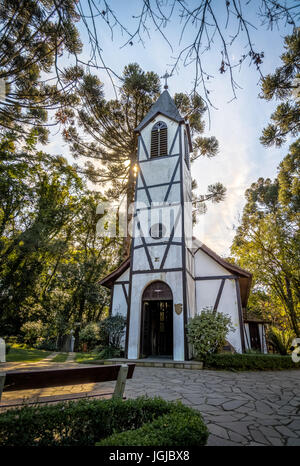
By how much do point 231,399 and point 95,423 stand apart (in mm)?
3023

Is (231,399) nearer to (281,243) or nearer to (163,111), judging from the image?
(281,243)

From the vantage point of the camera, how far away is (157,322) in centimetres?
1215

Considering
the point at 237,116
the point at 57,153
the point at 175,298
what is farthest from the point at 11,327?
the point at 237,116

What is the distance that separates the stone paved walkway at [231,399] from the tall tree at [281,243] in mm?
8785

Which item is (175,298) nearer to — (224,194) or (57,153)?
(224,194)

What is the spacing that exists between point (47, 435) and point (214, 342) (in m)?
7.53

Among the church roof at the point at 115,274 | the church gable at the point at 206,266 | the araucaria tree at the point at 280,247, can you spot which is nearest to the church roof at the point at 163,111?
the church gable at the point at 206,266

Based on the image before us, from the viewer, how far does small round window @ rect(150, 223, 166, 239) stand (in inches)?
437

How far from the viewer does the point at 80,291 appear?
17.3 meters

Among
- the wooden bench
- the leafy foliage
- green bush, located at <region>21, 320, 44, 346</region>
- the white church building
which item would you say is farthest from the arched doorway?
green bush, located at <region>21, 320, 44, 346</region>

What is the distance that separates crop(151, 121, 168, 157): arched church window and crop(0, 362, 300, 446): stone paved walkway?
987 centimetres

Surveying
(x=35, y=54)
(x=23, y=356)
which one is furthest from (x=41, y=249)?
(x=35, y=54)

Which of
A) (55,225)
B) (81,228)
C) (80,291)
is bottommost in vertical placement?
(80,291)
